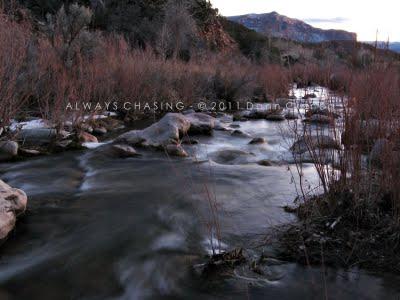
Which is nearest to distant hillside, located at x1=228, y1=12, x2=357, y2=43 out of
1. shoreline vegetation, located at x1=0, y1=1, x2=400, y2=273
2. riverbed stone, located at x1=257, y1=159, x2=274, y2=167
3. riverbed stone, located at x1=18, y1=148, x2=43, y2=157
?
shoreline vegetation, located at x1=0, y1=1, x2=400, y2=273

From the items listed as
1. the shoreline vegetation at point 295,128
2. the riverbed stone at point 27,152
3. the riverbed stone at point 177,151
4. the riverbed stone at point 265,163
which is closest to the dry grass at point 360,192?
the shoreline vegetation at point 295,128

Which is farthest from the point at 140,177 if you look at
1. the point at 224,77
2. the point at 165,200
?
the point at 224,77

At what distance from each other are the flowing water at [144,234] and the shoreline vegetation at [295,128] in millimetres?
291

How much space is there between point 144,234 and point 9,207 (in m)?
1.17

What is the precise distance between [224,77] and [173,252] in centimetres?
1114

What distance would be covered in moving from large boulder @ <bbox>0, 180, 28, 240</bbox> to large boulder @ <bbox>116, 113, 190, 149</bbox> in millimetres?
3405

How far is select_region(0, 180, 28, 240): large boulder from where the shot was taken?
3.51m

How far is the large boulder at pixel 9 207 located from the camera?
3.51 meters

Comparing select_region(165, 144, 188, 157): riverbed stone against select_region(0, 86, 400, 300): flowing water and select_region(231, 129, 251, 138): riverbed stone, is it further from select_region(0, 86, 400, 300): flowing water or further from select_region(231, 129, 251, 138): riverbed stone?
select_region(231, 129, 251, 138): riverbed stone

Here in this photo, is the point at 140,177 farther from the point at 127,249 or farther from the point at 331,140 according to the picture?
the point at 331,140

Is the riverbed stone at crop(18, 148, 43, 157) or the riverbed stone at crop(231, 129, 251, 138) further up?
the riverbed stone at crop(18, 148, 43, 157)

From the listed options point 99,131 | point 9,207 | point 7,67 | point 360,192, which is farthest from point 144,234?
point 99,131

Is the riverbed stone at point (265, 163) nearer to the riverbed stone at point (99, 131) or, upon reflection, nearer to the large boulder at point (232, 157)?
the large boulder at point (232, 157)

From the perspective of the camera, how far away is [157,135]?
7637mm
